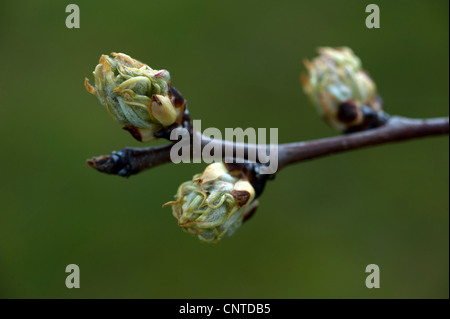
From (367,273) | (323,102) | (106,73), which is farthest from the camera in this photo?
(367,273)

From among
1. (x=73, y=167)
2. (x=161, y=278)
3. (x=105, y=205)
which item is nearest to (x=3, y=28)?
(x=73, y=167)

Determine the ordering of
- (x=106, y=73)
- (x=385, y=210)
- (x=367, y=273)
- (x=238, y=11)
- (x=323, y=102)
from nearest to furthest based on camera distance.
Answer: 1. (x=106, y=73)
2. (x=323, y=102)
3. (x=367, y=273)
4. (x=385, y=210)
5. (x=238, y=11)

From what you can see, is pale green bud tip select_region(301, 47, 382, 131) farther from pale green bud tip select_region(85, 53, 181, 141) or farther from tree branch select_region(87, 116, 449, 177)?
pale green bud tip select_region(85, 53, 181, 141)

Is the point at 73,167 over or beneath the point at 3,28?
beneath

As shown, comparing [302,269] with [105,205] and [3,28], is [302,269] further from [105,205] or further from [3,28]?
[3,28]

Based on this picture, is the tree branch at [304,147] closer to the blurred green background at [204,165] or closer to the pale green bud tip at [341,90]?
the pale green bud tip at [341,90]

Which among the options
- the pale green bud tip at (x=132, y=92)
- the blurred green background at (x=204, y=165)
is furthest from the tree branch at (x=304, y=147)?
the blurred green background at (x=204, y=165)

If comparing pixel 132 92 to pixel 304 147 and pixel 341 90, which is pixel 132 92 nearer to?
pixel 304 147

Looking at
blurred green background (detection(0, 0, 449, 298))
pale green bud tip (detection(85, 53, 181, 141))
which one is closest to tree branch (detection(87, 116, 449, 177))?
pale green bud tip (detection(85, 53, 181, 141))
